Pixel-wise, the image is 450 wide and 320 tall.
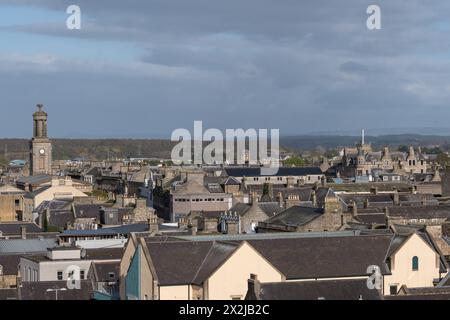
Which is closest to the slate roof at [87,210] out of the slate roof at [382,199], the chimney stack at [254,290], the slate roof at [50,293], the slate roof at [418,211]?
the slate roof at [382,199]

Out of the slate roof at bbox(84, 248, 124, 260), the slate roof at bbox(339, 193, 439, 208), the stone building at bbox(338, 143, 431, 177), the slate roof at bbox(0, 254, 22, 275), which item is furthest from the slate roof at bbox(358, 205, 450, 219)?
the stone building at bbox(338, 143, 431, 177)

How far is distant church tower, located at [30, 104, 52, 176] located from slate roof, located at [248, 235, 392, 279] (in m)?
89.6

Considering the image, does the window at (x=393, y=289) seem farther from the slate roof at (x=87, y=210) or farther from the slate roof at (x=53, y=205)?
the slate roof at (x=53, y=205)

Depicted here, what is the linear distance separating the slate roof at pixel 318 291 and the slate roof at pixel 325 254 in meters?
5.89

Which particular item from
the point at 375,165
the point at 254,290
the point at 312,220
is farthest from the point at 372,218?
the point at 375,165

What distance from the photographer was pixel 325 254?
45.9 metres

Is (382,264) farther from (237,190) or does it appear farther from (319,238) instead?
(237,190)

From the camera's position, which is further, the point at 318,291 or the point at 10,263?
the point at 10,263

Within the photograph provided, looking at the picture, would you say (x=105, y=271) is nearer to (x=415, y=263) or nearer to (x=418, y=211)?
(x=415, y=263)

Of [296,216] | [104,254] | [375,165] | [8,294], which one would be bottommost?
[8,294]

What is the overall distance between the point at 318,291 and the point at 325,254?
980 centimetres

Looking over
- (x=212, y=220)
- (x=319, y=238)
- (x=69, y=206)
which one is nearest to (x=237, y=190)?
(x=69, y=206)
